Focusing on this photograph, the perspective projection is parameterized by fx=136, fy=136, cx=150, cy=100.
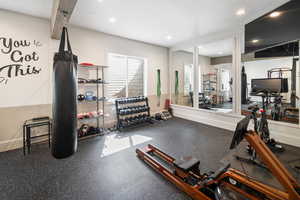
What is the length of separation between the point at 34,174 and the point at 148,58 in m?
4.49

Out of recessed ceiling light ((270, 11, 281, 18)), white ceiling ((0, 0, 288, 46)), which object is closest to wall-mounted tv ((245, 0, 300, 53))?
recessed ceiling light ((270, 11, 281, 18))

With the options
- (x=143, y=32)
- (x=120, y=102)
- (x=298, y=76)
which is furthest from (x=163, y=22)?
(x=298, y=76)

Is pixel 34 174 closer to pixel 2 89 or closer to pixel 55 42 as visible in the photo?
pixel 2 89

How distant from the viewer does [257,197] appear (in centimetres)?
143

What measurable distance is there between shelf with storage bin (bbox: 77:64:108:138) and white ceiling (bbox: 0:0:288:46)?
1.15 meters

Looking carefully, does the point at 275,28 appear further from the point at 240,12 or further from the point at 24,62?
the point at 24,62

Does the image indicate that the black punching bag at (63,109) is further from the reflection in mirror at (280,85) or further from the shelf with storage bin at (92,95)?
the reflection in mirror at (280,85)

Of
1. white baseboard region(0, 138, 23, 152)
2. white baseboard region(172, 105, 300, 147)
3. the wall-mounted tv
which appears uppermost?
the wall-mounted tv

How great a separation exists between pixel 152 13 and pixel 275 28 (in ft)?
8.30

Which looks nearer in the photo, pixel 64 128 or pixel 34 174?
pixel 64 128

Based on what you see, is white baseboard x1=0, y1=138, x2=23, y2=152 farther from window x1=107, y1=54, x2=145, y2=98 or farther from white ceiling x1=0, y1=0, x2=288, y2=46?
white ceiling x1=0, y1=0, x2=288, y2=46

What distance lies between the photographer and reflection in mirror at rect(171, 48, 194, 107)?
236 inches

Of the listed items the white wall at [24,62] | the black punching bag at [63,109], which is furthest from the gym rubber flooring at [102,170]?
the white wall at [24,62]

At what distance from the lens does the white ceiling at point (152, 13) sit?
8.57 feet
